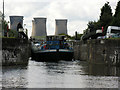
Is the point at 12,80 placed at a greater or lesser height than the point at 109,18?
lesser

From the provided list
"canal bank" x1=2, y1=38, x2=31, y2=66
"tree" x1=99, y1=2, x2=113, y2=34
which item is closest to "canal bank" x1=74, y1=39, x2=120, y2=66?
"canal bank" x1=2, y1=38, x2=31, y2=66

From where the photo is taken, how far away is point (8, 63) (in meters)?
37.5

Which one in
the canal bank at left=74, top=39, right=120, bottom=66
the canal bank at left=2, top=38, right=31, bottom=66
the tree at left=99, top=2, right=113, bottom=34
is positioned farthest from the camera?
the tree at left=99, top=2, right=113, bottom=34

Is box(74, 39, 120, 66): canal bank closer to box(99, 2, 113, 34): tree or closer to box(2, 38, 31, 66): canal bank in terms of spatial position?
box(2, 38, 31, 66): canal bank

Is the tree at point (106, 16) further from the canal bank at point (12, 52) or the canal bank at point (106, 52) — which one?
the canal bank at point (12, 52)

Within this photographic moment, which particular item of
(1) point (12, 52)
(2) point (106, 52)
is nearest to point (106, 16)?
(2) point (106, 52)

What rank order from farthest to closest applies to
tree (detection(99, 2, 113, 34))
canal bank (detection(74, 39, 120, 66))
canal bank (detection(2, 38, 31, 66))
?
tree (detection(99, 2, 113, 34)) → canal bank (detection(74, 39, 120, 66)) → canal bank (detection(2, 38, 31, 66))

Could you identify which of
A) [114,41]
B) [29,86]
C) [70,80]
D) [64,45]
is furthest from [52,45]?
[29,86]

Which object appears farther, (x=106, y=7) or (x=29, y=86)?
(x=106, y=7)

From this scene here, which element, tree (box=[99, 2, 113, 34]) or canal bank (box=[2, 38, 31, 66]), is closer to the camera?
canal bank (box=[2, 38, 31, 66])

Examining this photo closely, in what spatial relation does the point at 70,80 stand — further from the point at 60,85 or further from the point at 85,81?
the point at 60,85

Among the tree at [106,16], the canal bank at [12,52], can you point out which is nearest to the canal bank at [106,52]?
the canal bank at [12,52]

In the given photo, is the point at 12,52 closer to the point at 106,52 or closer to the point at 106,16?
the point at 106,52

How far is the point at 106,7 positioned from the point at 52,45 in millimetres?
57053
